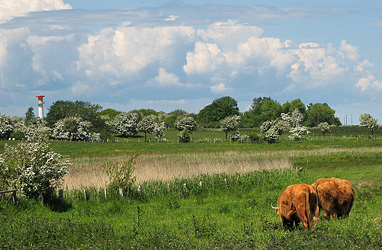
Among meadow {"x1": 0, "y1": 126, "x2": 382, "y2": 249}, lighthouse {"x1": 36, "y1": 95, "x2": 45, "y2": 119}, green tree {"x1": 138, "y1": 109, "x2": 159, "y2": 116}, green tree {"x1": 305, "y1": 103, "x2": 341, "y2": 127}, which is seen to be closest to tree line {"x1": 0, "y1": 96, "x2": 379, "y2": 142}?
lighthouse {"x1": 36, "y1": 95, "x2": 45, "y2": 119}

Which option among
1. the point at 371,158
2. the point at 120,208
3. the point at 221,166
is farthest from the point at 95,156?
the point at 120,208

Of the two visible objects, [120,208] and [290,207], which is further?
[120,208]

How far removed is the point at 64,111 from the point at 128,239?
113789 millimetres

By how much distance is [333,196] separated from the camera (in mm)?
13367

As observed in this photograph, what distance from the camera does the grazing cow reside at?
13320 mm

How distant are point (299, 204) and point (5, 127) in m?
95.8

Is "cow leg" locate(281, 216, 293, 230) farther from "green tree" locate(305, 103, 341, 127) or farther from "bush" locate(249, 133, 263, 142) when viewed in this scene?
"green tree" locate(305, 103, 341, 127)

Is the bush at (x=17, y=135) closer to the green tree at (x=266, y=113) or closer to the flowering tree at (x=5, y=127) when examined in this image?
the flowering tree at (x=5, y=127)

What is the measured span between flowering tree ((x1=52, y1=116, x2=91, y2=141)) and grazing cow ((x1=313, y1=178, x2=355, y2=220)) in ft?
296

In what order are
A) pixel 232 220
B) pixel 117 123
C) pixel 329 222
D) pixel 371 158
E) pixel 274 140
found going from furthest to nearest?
pixel 117 123, pixel 274 140, pixel 371 158, pixel 232 220, pixel 329 222

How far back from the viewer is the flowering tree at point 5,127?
9569cm

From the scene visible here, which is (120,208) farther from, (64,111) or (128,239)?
(64,111)

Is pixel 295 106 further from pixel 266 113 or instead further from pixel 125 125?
pixel 125 125

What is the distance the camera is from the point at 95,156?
5641 centimetres
